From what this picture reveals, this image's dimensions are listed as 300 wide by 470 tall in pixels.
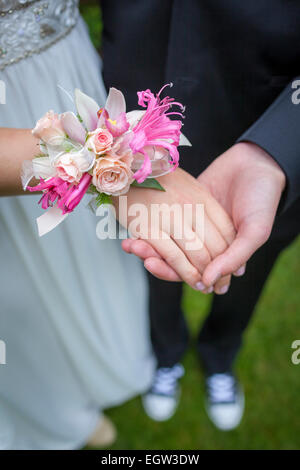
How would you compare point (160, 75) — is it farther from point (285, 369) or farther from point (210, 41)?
point (285, 369)

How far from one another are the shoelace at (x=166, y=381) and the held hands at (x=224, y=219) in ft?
2.71

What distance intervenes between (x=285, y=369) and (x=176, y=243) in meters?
1.13

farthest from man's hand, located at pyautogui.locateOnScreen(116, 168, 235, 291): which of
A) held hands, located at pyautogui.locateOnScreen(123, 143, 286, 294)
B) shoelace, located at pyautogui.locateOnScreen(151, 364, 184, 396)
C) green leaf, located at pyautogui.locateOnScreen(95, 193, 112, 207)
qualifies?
shoelace, located at pyautogui.locateOnScreen(151, 364, 184, 396)

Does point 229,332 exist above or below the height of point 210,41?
below

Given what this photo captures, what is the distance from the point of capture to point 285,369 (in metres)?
1.68

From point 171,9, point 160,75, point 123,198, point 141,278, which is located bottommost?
point 141,278

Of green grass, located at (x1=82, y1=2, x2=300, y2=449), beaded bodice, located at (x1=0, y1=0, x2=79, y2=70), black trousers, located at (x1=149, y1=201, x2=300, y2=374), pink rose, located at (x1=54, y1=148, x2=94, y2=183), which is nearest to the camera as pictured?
pink rose, located at (x1=54, y1=148, x2=94, y2=183)

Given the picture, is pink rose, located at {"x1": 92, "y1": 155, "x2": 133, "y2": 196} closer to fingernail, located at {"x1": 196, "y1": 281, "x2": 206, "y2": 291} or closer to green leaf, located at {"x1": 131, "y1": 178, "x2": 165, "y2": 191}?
green leaf, located at {"x1": 131, "y1": 178, "x2": 165, "y2": 191}

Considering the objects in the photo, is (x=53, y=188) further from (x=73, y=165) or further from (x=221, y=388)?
(x=221, y=388)

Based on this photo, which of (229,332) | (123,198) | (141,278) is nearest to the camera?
(123,198)

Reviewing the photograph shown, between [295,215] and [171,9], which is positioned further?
[295,215]

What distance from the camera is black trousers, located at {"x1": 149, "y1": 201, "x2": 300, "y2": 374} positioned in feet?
3.72

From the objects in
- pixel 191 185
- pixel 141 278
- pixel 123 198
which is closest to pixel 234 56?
pixel 191 185

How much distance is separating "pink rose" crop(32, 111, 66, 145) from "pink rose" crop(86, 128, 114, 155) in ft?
0.17
